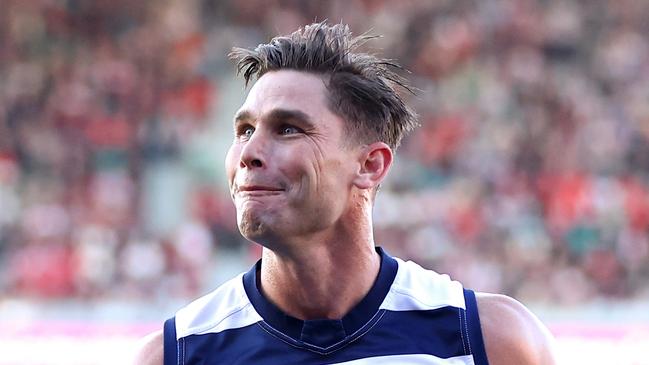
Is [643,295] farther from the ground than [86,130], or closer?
closer

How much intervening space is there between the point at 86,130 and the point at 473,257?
4.22 meters

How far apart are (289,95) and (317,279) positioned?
51 centimetres

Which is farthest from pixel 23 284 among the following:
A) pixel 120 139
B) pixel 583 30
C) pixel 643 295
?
pixel 583 30

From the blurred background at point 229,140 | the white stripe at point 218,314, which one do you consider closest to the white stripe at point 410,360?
the white stripe at point 218,314

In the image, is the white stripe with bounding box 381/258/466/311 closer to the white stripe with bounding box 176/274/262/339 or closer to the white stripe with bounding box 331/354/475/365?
the white stripe with bounding box 331/354/475/365

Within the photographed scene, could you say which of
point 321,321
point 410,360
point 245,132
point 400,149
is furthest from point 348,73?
point 400,149

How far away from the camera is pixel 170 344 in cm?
335

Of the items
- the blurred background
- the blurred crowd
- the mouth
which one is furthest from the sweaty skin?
the blurred crowd

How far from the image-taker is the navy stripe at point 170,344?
332 centimetres

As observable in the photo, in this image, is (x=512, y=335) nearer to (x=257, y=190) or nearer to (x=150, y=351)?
(x=257, y=190)

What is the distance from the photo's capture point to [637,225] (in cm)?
1165

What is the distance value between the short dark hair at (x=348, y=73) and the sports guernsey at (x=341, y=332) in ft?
1.46

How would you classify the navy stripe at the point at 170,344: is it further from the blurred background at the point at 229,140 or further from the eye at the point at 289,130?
the blurred background at the point at 229,140

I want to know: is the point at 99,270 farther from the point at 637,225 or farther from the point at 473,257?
the point at 637,225
